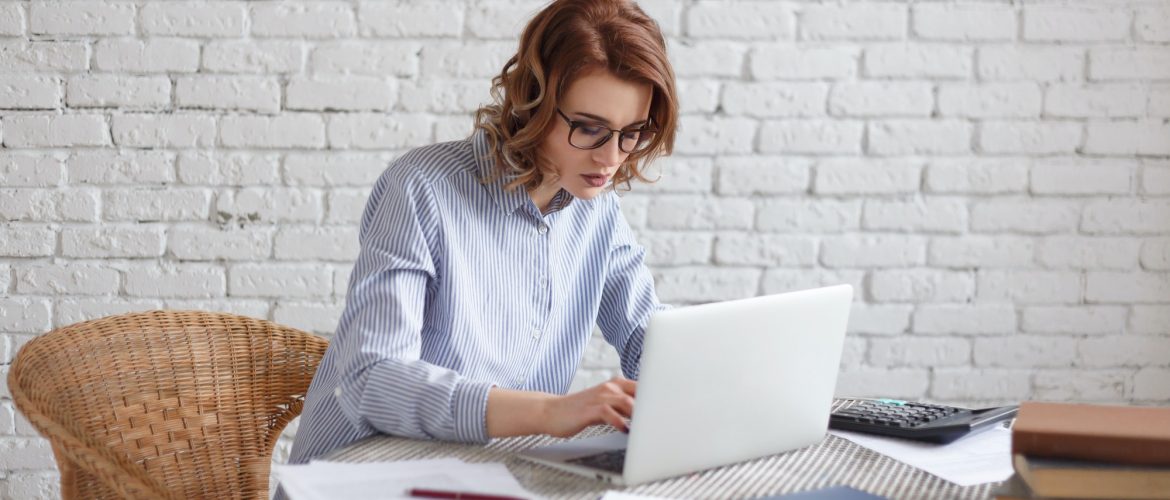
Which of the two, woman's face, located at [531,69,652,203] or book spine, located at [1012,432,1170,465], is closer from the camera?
book spine, located at [1012,432,1170,465]

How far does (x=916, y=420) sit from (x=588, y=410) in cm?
45

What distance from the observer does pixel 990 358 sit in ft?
8.32

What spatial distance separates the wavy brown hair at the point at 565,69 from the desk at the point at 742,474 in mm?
393

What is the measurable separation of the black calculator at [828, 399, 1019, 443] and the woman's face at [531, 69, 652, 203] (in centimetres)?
43

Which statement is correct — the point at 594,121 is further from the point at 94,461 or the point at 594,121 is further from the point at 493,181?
the point at 94,461

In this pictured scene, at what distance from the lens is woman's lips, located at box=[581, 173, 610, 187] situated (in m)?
1.51

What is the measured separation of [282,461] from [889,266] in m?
1.37

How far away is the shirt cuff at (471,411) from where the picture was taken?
129cm

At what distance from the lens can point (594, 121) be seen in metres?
1.47

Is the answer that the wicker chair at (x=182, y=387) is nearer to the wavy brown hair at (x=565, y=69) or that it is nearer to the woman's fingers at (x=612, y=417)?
the wavy brown hair at (x=565, y=69)

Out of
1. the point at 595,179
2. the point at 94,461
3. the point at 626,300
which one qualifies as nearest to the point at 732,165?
the point at 626,300

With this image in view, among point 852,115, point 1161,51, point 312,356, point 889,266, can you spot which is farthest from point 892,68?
point 312,356

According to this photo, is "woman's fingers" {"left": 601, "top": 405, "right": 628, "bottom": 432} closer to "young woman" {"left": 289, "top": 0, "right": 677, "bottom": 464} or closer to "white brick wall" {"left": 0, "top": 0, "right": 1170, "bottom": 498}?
"young woman" {"left": 289, "top": 0, "right": 677, "bottom": 464}

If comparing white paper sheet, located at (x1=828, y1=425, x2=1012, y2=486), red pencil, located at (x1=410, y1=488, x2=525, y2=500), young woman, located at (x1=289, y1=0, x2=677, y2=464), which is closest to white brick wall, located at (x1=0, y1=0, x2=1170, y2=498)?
young woman, located at (x1=289, y1=0, x2=677, y2=464)
